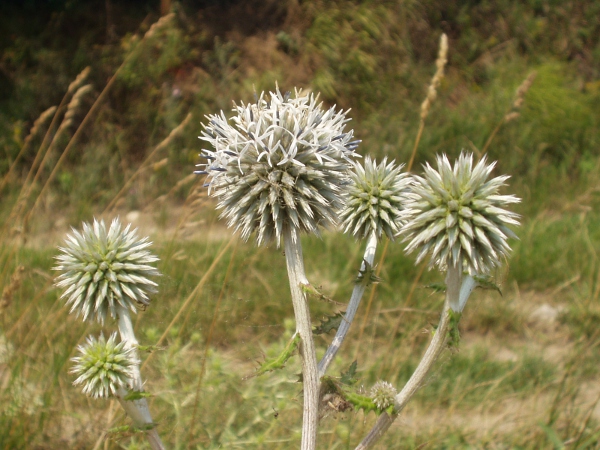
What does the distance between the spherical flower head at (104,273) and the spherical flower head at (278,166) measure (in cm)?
44

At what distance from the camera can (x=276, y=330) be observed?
5.01 metres

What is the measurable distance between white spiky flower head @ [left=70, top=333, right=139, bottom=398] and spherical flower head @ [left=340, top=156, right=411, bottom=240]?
932 mm

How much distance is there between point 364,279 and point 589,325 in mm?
4113

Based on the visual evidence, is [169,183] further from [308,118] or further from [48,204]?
[308,118]

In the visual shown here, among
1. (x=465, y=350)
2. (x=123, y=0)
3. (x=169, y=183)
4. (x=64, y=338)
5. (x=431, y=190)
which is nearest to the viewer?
(x=431, y=190)

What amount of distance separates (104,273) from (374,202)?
1080 millimetres

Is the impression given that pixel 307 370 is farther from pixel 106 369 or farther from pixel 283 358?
pixel 106 369

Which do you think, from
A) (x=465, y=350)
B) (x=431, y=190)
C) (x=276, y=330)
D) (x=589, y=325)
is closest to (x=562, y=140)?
(x=589, y=325)

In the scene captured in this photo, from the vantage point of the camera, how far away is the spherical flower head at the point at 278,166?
1859mm

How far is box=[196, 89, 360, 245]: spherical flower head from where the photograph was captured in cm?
186

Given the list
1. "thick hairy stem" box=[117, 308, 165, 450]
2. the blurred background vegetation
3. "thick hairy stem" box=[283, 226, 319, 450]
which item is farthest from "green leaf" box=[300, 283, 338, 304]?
the blurred background vegetation

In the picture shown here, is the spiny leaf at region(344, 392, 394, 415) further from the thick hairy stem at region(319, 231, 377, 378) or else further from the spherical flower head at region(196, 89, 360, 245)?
the spherical flower head at region(196, 89, 360, 245)

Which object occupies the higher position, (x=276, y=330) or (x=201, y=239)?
(x=201, y=239)

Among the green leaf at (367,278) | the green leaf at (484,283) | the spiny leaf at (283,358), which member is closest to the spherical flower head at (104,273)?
the spiny leaf at (283,358)
